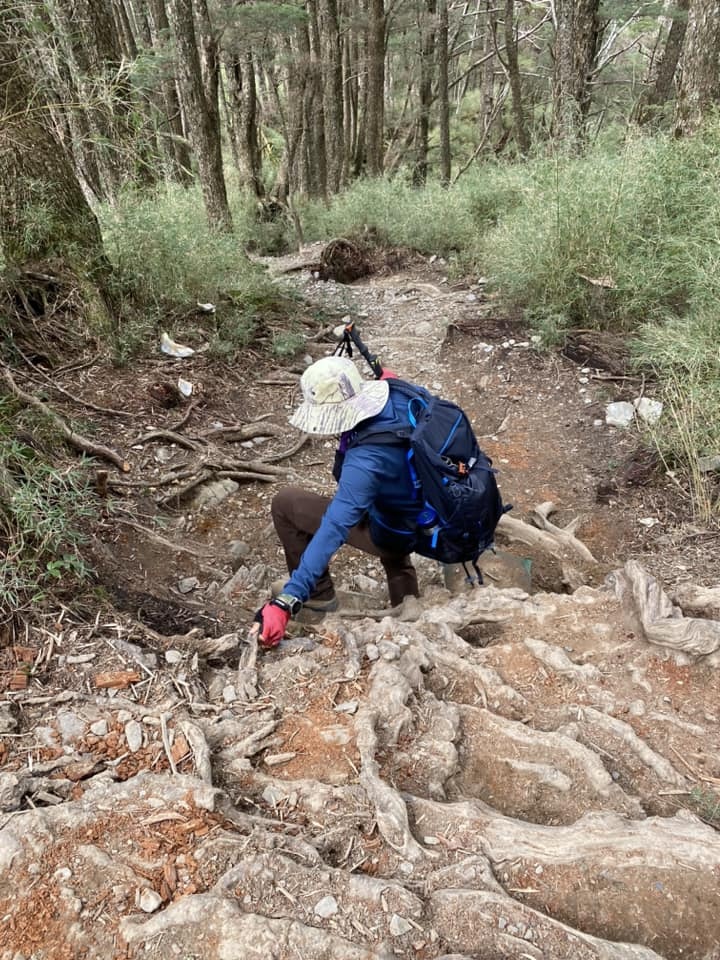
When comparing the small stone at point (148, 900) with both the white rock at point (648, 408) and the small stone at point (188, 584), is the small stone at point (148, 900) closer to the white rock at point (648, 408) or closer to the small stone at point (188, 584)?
the small stone at point (188, 584)

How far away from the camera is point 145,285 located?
593cm

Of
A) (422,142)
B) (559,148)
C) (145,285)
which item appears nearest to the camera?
(145,285)

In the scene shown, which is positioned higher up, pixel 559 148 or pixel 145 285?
pixel 559 148

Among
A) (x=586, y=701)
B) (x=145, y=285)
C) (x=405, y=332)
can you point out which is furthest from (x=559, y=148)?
(x=586, y=701)

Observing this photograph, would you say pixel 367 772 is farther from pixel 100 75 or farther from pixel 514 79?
pixel 514 79

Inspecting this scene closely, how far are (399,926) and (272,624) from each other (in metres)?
1.18

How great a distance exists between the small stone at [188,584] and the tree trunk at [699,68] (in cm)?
684

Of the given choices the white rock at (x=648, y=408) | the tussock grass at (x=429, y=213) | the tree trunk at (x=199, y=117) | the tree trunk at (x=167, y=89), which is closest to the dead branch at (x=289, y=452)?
the white rock at (x=648, y=408)

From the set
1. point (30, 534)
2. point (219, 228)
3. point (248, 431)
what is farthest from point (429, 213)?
point (30, 534)

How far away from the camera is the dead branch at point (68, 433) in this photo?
13.0 ft

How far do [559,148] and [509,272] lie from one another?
6.70 feet

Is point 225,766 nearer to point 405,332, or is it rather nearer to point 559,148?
point 405,332

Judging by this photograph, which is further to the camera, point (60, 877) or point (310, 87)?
point (310, 87)

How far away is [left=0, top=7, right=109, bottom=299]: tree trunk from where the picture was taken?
4.02 meters
